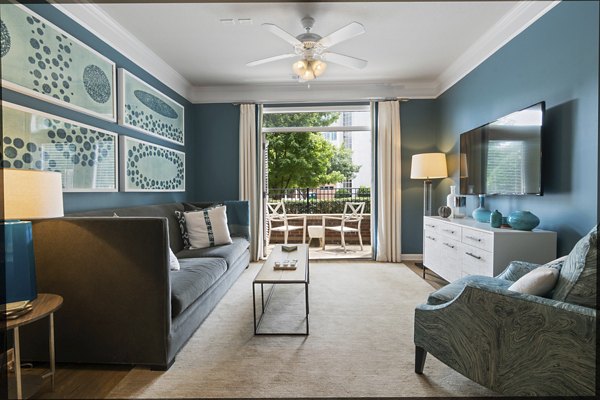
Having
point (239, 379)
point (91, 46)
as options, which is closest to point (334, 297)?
point (239, 379)

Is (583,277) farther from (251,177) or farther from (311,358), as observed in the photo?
(251,177)

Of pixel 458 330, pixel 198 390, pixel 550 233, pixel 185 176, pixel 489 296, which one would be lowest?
pixel 198 390

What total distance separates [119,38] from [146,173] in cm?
131

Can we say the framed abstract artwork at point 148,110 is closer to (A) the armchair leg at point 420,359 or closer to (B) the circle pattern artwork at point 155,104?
(B) the circle pattern artwork at point 155,104

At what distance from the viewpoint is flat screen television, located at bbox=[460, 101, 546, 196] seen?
2.31 metres

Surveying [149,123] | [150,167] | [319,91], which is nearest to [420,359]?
→ [150,167]

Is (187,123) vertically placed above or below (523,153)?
above

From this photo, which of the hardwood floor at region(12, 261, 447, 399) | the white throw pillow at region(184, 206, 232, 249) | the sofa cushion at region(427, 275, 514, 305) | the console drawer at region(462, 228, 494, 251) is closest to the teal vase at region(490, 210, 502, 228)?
the console drawer at region(462, 228, 494, 251)

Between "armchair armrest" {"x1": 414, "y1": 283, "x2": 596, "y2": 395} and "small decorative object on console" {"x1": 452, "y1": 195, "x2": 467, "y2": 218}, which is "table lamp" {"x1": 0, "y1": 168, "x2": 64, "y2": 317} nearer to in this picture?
"armchair armrest" {"x1": 414, "y1": 283, "x2": 596, "y2": 395}

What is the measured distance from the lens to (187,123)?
14.5 feet

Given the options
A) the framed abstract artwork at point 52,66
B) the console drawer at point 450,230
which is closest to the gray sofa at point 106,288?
the framed abstract artwork at point 52,66

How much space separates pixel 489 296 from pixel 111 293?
6.48ft

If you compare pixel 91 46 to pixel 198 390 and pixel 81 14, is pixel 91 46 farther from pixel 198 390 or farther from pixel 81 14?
pixel 198 390

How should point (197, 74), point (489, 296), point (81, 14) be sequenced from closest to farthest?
point (489, 296)
point (81, 14)
point (197, 74)
